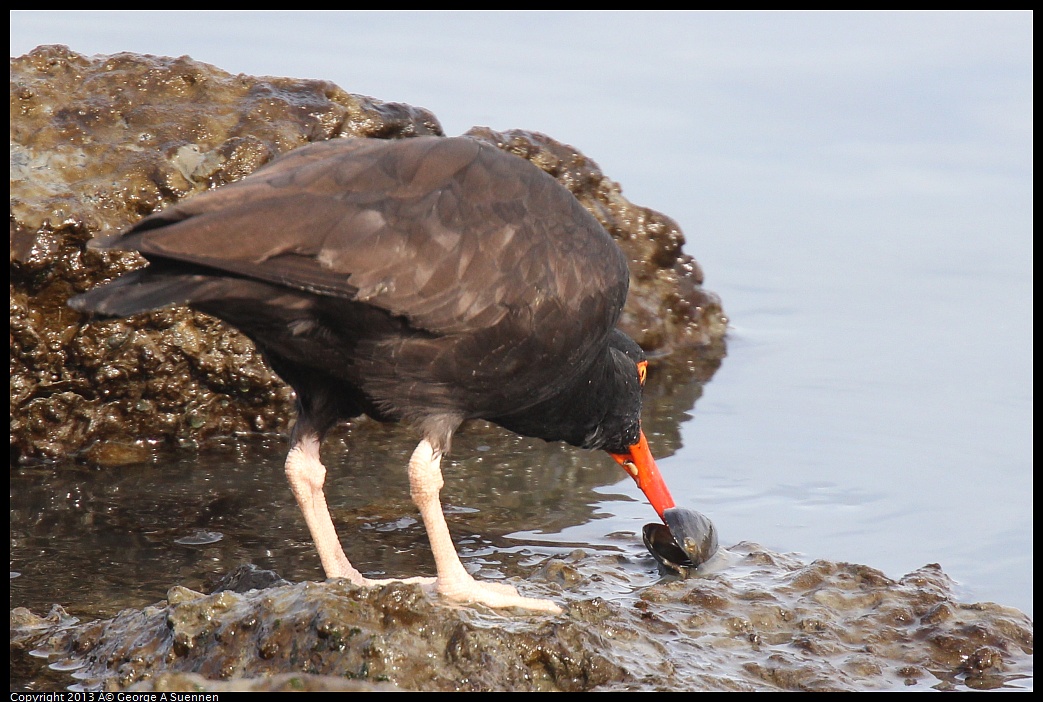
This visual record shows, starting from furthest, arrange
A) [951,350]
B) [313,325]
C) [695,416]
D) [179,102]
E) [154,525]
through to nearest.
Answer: [951,350], [695,416], [179,102], [154,525], [313,325]

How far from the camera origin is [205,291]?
404 cm

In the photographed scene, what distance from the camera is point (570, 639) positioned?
408 centimetres

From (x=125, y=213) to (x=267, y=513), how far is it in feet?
5.60

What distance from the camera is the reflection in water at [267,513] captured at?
17.8ft

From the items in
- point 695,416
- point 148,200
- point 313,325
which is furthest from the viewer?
point 695,416

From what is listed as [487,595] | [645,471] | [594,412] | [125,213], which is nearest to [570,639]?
[487,595]

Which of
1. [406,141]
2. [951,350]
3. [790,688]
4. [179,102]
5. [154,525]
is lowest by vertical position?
[790,688]

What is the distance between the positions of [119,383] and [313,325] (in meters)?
2.69

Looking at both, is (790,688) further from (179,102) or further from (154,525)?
(179,102)

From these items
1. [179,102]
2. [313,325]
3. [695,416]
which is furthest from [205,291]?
[695,416]

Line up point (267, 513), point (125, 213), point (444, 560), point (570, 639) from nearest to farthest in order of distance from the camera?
point (570, 639) → point (444, 560) → point (267, 513) → point (125, 213)

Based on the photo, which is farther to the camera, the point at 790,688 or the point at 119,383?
the point at 119,383

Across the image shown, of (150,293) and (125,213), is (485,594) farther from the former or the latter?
(125,213)

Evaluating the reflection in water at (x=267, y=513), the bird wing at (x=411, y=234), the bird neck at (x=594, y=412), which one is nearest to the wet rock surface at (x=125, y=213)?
the reflection in water at (x=267, y=513)
